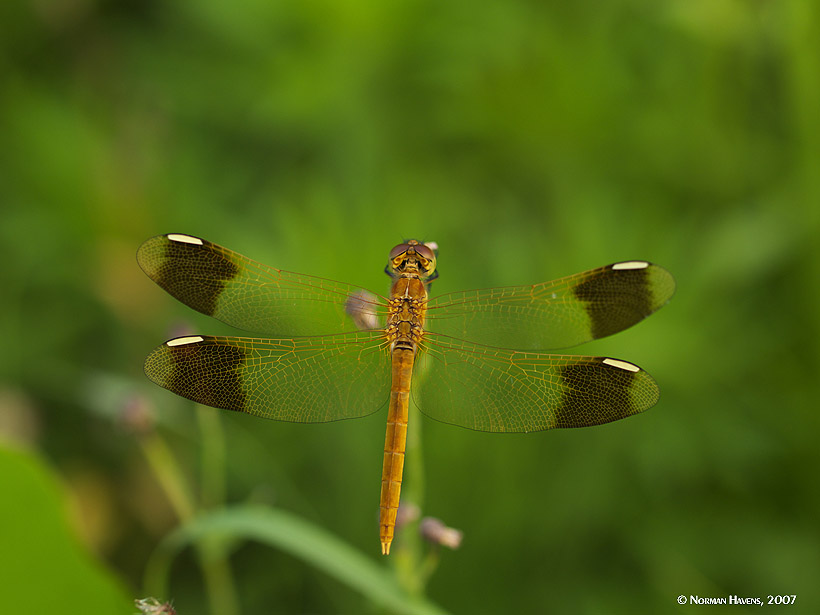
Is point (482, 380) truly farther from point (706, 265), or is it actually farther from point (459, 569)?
point (706, 265)

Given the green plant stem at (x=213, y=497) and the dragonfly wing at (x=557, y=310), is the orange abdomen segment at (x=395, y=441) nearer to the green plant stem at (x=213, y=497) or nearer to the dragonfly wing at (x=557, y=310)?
the dragonfly wing at (x=557, y=310)

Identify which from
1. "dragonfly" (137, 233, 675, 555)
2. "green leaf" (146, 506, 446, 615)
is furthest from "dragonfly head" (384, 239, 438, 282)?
"green leaf" (146, 506, 446, 615)

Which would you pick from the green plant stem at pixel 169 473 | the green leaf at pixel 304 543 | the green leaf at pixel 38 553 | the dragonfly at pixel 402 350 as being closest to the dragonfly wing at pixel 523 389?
the dragonfly at pixel 402 350

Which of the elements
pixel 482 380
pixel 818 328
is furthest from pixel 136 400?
pixel 818 328

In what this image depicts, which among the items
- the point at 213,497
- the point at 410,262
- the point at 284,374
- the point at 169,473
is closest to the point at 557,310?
the point at 410,262

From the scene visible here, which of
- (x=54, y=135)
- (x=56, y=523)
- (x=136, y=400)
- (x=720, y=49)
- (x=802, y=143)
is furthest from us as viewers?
(x=54, y=135)

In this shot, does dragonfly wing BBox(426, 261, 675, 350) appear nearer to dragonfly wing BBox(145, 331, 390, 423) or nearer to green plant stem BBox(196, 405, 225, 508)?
dragonfly wing BBox(145, 331, 390, 423)

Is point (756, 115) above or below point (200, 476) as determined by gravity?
above
